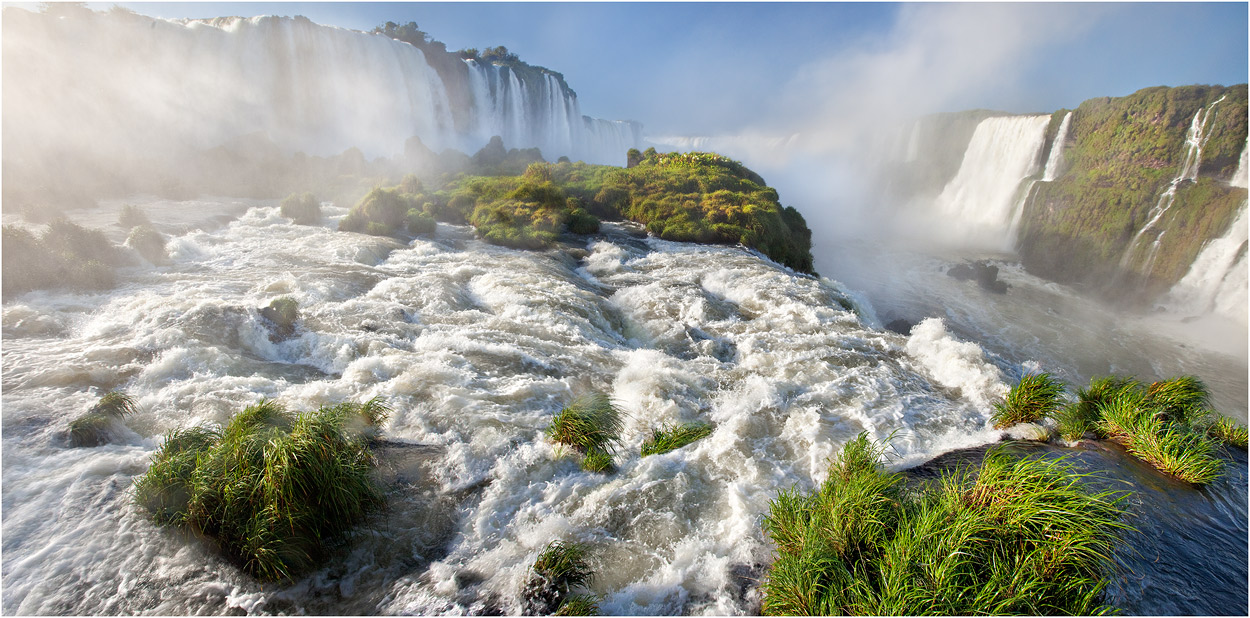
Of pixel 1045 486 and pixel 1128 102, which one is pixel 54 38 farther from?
pixel 1128 102

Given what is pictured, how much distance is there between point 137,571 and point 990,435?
10.5 metres

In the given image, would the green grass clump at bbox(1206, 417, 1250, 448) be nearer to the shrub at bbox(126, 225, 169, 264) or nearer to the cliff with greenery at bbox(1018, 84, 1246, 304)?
the shrub at bbox(126, 225, 169, 264)

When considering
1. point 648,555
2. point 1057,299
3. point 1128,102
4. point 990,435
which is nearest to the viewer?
point 648,555

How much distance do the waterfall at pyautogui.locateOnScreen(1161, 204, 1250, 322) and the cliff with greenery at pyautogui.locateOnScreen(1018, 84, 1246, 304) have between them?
38 cm

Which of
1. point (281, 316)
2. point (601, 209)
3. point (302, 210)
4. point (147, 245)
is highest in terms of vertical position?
point (302, 210)

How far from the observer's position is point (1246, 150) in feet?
73.0

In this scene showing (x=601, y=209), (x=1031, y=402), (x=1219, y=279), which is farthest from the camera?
(x=601, y=209)

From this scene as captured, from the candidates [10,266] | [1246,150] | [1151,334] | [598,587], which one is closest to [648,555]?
[598,587]

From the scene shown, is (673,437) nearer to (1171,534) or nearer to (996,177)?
(1171,534)

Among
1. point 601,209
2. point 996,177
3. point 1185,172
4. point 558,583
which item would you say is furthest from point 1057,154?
point 558,583

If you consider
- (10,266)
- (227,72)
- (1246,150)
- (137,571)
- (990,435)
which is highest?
(227,72)

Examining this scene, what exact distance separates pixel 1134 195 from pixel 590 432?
36.7 m

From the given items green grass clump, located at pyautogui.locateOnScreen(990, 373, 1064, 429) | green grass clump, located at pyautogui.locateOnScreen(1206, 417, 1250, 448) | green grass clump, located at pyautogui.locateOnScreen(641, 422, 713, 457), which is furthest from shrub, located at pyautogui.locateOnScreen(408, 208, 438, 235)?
green grass clump, located at pyautogui.locateOnScreen(1206, 417, 1250, 448)

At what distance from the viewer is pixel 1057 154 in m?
31.9
